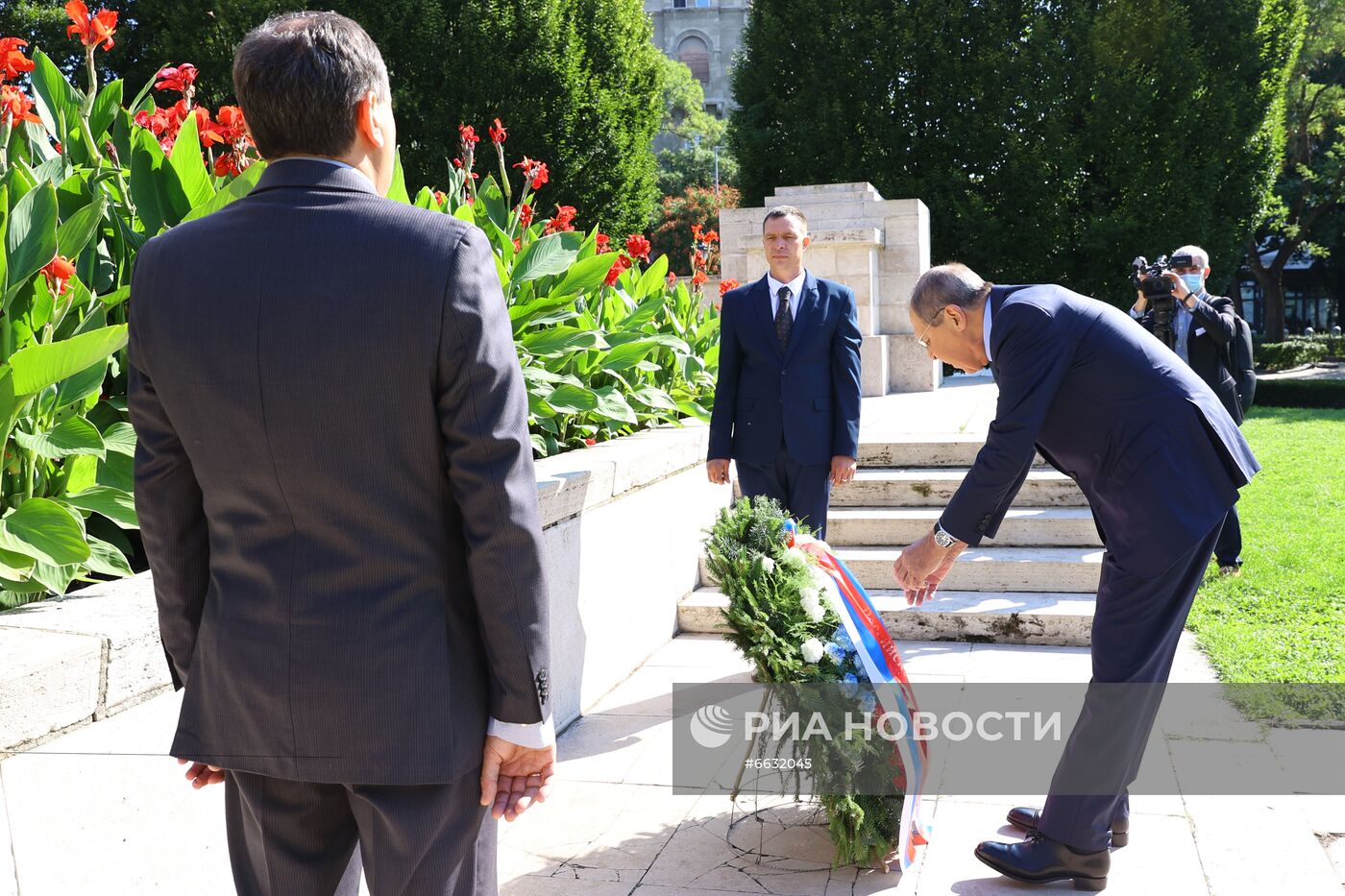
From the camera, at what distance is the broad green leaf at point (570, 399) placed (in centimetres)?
470

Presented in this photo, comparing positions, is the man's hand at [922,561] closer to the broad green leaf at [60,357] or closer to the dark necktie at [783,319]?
the dark necktie at [783,319]

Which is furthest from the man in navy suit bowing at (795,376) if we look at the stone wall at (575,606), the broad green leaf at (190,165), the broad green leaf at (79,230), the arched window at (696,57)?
the arched window at (696,57)

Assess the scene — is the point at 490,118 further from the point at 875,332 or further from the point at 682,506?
the point at 682,506

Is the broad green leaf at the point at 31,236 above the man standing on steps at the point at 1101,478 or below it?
above

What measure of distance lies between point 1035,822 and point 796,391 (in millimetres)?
2181

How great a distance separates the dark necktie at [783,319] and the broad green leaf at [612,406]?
2.74 ft

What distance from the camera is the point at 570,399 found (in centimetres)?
472

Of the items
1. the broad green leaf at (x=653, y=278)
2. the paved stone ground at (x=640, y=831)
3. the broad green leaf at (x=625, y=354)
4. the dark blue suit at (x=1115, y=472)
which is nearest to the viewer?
the paved stone ground at (x=640, y=831)

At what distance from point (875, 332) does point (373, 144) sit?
414 inches

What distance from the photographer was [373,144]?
166 centimetres

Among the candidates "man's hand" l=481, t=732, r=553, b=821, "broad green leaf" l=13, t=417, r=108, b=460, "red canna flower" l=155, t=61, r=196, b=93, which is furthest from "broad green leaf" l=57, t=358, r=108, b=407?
"man's hand" l=481, t=732, r=553, b=821

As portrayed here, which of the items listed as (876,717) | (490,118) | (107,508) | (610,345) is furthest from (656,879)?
(490,118)

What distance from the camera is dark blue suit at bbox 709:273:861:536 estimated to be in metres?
4.83

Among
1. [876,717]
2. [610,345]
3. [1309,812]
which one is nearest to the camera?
[876,717]
